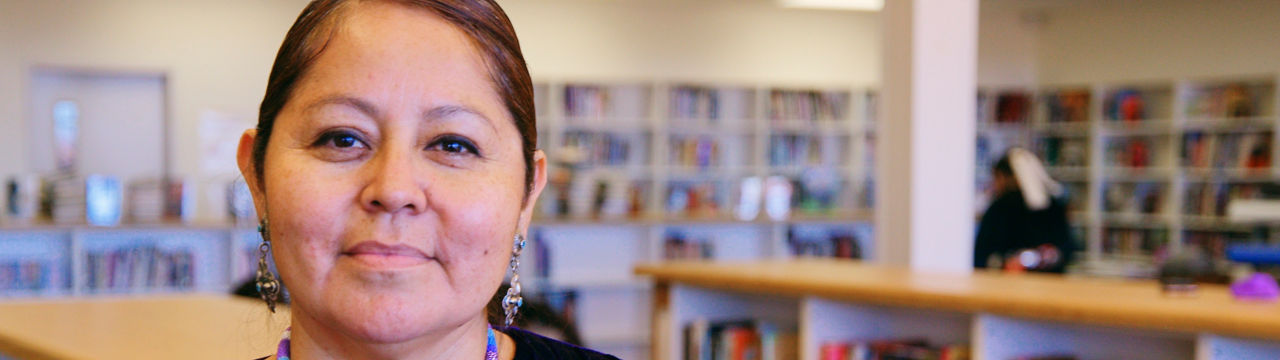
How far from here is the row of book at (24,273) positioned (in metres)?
6.30

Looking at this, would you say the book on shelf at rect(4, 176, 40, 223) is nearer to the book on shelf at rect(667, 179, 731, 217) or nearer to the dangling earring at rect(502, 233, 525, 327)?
the book on shelf at rect(667, 179, 731, 217)

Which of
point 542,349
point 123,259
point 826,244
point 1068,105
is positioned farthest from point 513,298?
point 1068,105

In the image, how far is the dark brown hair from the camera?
3.37ft

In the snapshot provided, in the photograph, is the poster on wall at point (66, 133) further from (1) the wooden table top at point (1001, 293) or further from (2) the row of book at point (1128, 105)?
(2) the row of book at point (1128, 105)

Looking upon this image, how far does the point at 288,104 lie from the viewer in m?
1.03

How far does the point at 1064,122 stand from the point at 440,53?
9609 mm

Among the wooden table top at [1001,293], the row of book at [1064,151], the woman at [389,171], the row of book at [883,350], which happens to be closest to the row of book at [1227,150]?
the row of book at [1064,151]

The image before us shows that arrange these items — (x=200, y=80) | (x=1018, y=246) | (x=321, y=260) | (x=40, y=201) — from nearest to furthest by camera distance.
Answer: (x=321, y=260)
(x=1018, y=246)
(x=40, y=201)
(x=200, y=80)

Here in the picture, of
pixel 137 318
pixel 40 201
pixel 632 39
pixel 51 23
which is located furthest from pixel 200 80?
pixel 137 318

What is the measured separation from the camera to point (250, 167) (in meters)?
1.09

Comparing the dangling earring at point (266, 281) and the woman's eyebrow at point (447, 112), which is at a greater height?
the woman's eyebrow at point (447, 112)

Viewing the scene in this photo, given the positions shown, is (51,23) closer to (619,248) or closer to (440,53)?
(619,248)

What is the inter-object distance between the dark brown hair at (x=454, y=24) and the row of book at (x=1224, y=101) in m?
8.77

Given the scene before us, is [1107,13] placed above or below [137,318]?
above
